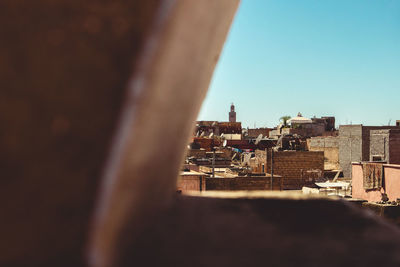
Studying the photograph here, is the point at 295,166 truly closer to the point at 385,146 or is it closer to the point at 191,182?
the point at 385,146

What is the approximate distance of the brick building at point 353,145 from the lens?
2247 centimetres

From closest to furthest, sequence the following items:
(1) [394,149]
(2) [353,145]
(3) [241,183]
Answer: (3) [241,183] → (1) [394,149] → (2) [353,145]

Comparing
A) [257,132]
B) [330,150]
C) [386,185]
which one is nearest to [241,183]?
[386,185]

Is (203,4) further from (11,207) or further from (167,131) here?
(11,207)

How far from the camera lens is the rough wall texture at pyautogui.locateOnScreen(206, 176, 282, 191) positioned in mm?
10852

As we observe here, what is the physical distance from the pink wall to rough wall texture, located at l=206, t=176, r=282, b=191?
6068 mm

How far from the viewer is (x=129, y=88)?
1.15m

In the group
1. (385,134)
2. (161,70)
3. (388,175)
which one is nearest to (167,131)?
(161,70)

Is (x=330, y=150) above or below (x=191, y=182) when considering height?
above

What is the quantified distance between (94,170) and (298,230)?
101cm

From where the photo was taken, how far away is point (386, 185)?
615 inches

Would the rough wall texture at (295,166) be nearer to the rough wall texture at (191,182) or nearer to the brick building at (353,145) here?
the brick building at (353,145)

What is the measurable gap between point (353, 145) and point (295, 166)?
424 cm

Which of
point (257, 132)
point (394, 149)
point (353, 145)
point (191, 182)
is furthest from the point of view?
point (257, 132)
